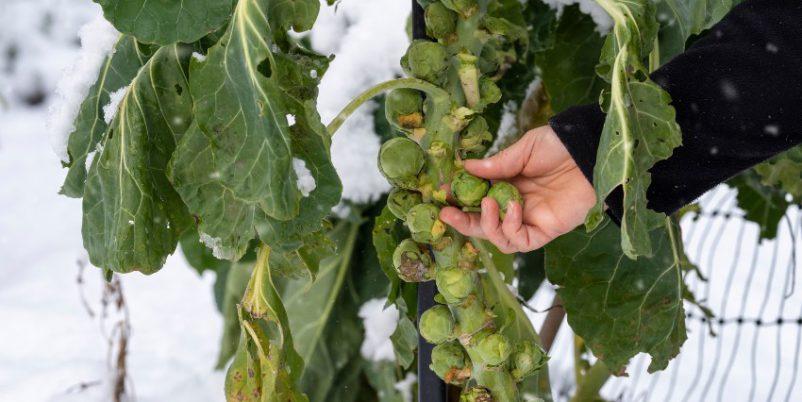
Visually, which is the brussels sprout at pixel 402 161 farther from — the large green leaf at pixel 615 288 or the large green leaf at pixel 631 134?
the large green leaf at pixel 615 288

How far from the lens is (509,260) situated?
130 centimetres

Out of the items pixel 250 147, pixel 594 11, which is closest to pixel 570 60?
pixel 594 11

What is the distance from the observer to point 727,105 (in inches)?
35.4

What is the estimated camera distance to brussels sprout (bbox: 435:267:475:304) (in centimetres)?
91

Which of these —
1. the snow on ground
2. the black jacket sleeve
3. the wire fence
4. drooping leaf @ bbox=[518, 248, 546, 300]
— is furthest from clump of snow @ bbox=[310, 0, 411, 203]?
the snow on ground

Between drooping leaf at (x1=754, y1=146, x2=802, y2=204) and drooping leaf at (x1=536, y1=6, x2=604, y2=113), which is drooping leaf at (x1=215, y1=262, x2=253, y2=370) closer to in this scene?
drooping leaf at (x1=536, y1=6, x2=604, y2=113)

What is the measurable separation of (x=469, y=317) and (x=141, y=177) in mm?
360

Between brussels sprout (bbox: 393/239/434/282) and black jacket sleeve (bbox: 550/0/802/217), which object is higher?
black jacket sleeve (bbox: 550/0/802/217)

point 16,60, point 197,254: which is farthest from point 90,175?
point 16,60

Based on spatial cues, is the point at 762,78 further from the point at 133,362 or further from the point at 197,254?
the point at 133,362

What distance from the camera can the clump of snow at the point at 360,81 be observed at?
1.41 m

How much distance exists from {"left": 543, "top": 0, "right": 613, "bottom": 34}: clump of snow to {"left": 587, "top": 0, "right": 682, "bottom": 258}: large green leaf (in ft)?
1.44

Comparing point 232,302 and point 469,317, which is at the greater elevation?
point 469,317

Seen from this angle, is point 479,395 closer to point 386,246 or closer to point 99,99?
point 386,246
